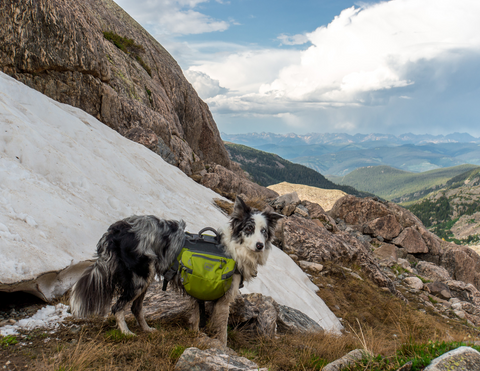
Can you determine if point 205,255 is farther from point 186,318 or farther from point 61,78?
point 61,78

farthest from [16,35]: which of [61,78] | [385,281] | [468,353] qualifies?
[385,281]

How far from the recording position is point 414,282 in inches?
665

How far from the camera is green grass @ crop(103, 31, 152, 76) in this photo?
26192mm

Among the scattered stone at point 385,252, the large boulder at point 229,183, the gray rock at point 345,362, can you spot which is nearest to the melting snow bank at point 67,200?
the gray rock at point 345,362

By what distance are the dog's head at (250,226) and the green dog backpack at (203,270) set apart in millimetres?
498

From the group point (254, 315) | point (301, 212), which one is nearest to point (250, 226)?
point (254, 315)

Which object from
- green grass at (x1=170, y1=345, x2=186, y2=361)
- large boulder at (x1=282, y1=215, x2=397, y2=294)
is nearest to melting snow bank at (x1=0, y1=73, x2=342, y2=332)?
large boulder at (x1=282, y1=215, x2=397, y2=294)

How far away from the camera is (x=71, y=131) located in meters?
10.1

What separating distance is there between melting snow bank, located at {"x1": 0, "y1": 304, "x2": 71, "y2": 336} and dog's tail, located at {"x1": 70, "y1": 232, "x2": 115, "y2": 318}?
21.1 inches

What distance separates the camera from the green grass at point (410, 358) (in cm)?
387

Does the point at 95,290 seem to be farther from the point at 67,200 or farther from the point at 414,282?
the point at 414,282

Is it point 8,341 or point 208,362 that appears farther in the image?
point 8,341

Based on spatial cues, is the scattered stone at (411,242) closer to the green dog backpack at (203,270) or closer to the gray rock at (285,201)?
the gray rock at (285,201)

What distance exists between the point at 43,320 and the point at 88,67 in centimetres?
1530
